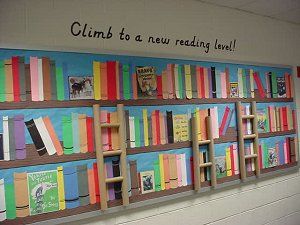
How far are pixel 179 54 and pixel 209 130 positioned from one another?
0.66m

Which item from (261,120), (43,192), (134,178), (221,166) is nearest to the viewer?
(43,192)

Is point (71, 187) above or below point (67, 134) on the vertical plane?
below

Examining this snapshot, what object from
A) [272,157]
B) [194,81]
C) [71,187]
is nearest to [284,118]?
Answer: [272,157]

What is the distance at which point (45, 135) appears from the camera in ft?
5.80

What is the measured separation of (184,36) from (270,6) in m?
0.99

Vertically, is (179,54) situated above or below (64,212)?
above

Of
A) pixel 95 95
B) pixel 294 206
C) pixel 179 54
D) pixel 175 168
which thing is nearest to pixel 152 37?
pixel 179 54

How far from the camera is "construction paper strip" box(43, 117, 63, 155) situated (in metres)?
1.78

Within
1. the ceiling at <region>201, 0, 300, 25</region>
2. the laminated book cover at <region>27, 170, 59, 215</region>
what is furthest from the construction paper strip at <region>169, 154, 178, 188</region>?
the ceiling at <region>201, 0, 300, 25</region>

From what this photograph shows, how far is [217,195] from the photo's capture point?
2541 mm

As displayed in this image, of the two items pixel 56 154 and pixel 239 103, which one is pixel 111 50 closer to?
pixel 56 154

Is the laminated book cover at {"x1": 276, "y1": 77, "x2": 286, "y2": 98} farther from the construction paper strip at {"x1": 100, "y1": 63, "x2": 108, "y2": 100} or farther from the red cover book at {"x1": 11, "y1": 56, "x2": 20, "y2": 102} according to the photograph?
the red cover book at {"x1": 11, "y1": 56, "x2": 20, "y2": 102}

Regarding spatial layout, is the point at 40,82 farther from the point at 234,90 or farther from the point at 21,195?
the point at 234,90

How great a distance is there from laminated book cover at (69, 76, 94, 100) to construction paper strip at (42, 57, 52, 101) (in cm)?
14
